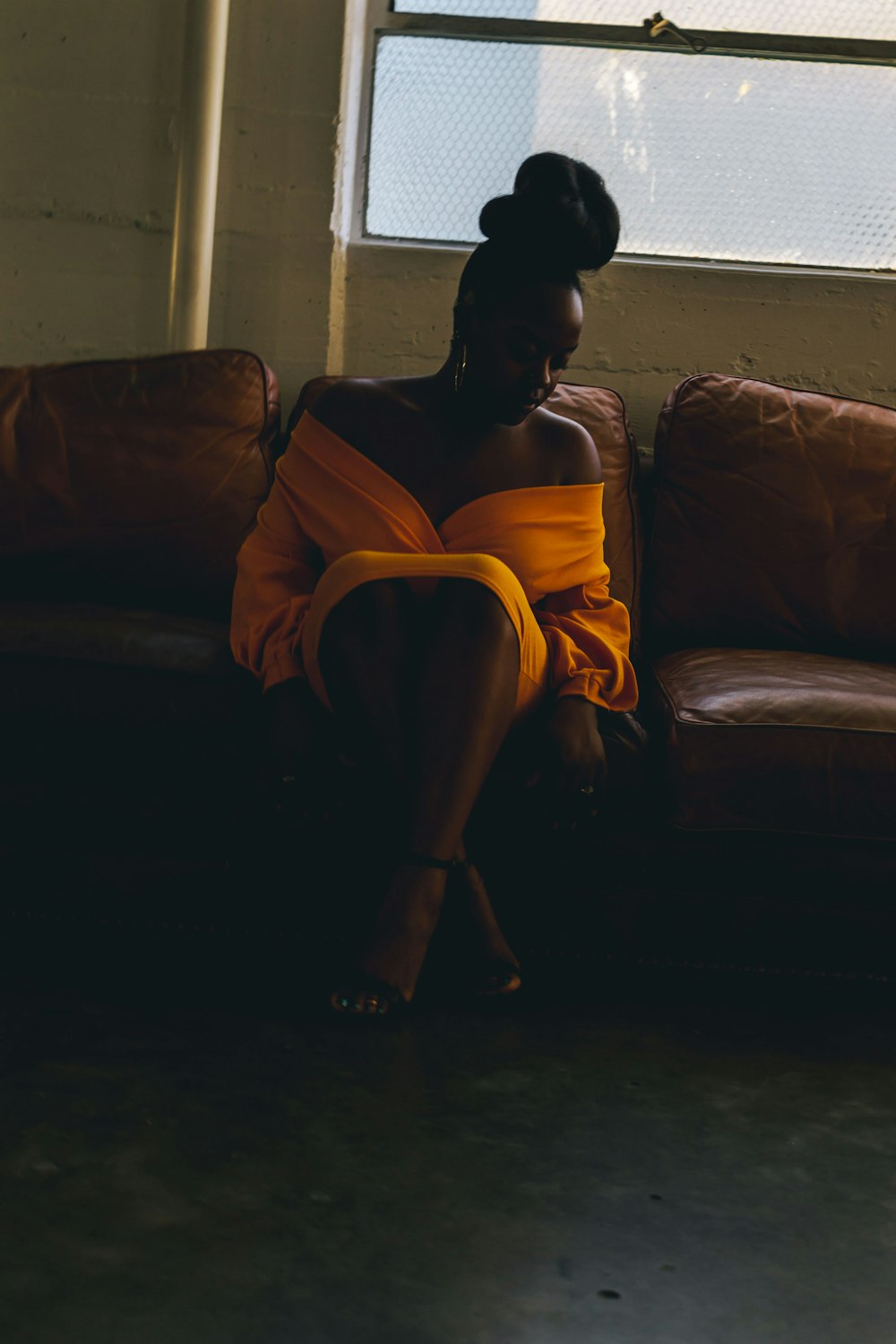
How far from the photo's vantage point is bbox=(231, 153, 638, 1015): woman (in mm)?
1710

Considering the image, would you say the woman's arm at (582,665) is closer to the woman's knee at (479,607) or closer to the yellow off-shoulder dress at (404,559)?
the yellow off-shoulder dress at (404,559)

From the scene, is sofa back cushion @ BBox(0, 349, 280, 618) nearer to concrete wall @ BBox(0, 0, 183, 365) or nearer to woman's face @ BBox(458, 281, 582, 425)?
concrete wall @ BBox(0, 0, 183, 365)

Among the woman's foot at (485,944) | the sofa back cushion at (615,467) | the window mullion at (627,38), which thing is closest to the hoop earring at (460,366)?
the sofa back cushion at (615,467)

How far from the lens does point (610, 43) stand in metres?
2.94

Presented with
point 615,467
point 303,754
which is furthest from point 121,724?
point 615,467

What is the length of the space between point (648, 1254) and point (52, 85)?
2752 mm

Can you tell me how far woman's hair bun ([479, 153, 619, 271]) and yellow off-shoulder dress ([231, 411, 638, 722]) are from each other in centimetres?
38

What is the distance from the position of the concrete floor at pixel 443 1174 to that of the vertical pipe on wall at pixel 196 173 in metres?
1.65

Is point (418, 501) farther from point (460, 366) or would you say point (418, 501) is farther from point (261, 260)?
point (261, 260)

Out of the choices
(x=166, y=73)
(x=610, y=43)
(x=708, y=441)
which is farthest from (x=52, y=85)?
(x=708, y=441)

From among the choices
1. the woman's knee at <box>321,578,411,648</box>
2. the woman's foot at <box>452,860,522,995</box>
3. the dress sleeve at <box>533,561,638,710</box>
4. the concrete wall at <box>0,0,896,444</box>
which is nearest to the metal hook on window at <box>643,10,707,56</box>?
the concrete wall at <box>0,0,896,444</box>

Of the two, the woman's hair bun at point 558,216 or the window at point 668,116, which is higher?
the window at point 668,116

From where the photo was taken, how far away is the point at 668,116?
9.70 feet

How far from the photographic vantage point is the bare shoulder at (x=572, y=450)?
2096 millimetres
